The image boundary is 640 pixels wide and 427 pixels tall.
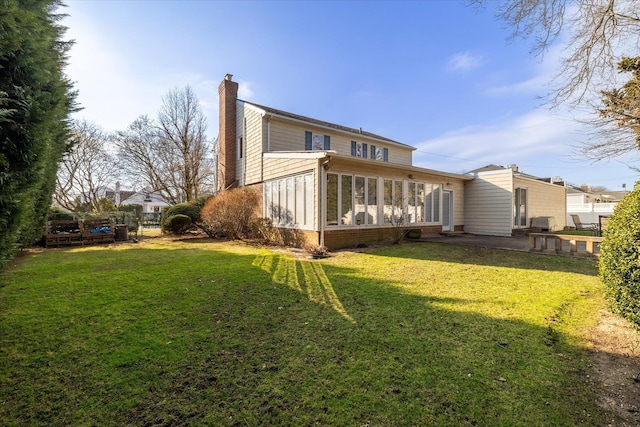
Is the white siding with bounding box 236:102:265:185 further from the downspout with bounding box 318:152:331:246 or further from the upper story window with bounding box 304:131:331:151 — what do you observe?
the downspout with bounding box 318:152:331:246

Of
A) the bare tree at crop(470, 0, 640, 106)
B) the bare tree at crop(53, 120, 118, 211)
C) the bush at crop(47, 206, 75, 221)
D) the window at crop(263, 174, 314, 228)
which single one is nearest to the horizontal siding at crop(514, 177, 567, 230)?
the bare tree at crop(470, 0, 640, 106)

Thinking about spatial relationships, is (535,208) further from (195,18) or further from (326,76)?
(195,18)

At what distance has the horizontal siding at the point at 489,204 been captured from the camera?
569 inches

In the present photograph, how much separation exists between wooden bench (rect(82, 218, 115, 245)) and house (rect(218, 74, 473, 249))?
21.1 ft

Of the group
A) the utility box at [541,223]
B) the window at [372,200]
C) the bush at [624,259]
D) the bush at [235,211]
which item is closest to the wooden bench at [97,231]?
the bush at [235,211]

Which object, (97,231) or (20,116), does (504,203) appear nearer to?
(20,116)

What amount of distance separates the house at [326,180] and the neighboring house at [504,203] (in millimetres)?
626

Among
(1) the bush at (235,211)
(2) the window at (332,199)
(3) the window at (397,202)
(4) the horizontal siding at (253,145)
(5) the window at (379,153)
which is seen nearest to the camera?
(2) the window at (332,199)

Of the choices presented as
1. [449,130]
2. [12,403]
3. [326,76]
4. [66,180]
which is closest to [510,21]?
[12,403]

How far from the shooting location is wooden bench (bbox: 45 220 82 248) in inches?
470

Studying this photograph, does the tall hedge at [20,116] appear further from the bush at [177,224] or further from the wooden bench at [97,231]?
the bush at [177,224]

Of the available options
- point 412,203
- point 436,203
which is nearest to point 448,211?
point 436,203

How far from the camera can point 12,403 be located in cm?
242

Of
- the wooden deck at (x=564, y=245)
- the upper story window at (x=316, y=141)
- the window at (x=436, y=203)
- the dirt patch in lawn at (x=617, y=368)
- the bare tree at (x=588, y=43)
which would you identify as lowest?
the dirt patch in lawn at (x=617, y=368)
